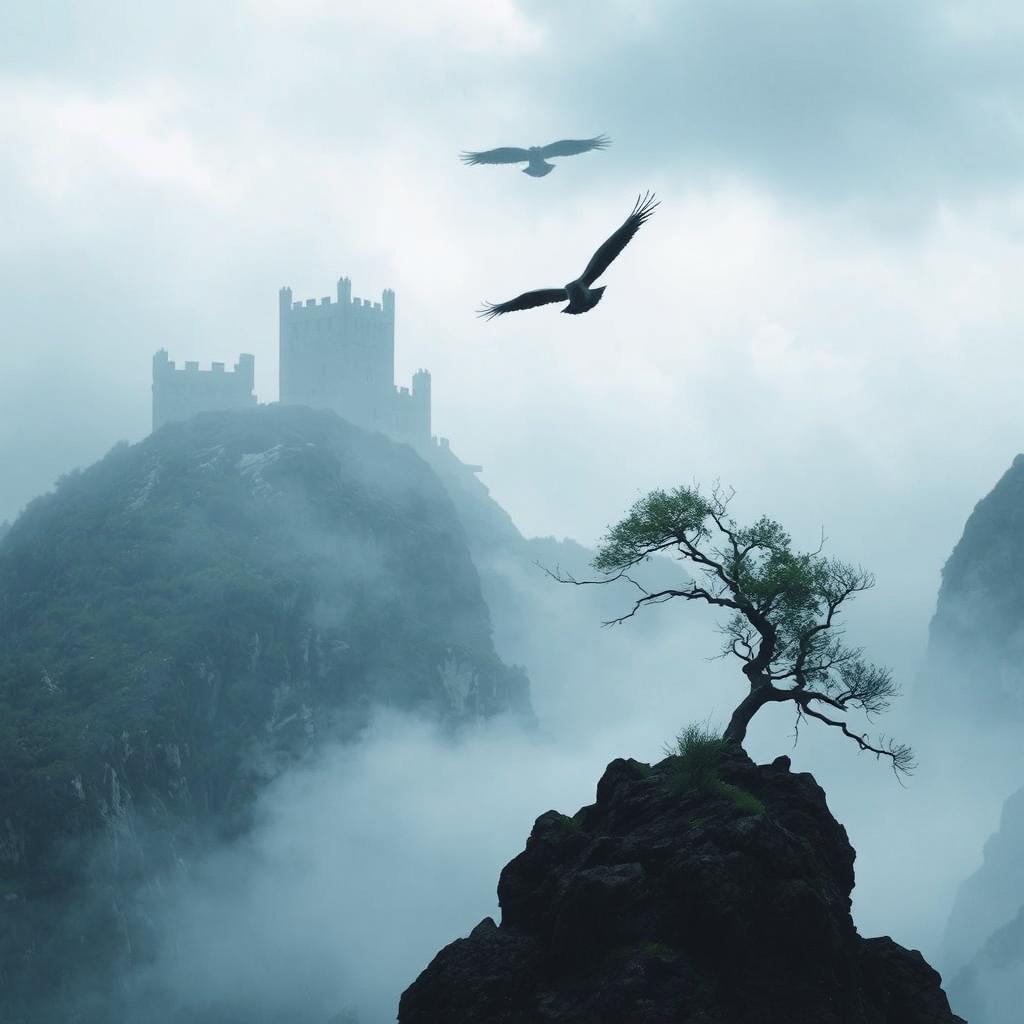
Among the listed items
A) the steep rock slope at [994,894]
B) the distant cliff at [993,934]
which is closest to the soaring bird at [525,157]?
the distant cliff at [993,934]

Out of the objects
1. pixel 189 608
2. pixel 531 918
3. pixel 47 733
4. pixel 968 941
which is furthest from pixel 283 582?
pixel 531 918

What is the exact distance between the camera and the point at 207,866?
504ft

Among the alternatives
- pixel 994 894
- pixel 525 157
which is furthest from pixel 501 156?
pixel 994 894

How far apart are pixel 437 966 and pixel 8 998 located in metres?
114

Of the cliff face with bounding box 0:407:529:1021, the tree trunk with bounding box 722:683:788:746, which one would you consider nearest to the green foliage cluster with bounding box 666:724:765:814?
the tree trunk with bounding box 722:683:788:746

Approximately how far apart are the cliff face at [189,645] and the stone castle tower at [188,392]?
12540 millimetres

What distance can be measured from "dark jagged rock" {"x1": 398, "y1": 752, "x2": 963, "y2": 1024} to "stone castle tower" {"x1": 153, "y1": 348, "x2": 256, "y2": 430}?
178 meters

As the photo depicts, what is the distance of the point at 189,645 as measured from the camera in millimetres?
152625

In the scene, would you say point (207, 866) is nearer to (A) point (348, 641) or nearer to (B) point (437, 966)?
(A) point (348, 641)

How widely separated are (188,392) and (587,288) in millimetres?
183538

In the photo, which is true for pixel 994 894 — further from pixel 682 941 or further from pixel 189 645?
pixel 682 941

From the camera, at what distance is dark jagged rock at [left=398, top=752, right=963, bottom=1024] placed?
60.3ft

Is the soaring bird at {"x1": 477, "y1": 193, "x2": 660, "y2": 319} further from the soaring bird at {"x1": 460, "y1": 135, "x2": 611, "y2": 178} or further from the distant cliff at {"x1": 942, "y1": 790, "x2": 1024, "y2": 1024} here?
the distant cliff at {"x1": 942, "y1": 790, "x2": 1024, "y2": 1024}

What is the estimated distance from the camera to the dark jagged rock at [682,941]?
1839cm
